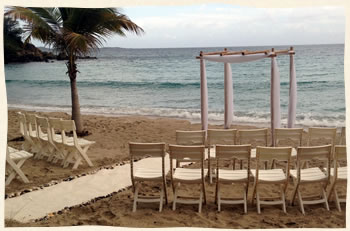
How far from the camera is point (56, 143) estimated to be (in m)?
7.59

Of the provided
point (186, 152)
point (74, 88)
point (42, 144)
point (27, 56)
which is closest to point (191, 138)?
point (186, 152)

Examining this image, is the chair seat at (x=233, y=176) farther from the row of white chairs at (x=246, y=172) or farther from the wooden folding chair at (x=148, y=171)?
the wooden folding chair at (x=148, y=171)

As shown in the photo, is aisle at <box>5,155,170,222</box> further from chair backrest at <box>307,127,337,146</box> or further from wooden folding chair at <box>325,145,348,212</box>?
wooden folding chair at <box>325,145,348,212</box>

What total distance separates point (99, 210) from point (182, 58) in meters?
30.5

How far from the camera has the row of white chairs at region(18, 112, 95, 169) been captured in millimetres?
7238

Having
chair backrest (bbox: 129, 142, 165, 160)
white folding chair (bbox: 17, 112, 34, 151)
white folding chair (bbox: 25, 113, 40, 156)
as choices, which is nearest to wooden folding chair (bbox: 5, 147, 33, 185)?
white folding chair (bbox: 25, 113, 40, 156)

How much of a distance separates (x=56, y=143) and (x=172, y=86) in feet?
64.1

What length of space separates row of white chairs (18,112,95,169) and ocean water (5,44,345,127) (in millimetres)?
6962

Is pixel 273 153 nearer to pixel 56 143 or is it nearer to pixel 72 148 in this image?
pixel 72 148

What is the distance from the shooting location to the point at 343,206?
539cm

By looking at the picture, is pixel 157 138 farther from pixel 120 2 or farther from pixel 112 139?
pixel 120 2

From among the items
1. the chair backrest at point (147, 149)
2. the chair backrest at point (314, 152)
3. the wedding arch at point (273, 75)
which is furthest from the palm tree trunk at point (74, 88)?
the chair backrest at point (314, 152)

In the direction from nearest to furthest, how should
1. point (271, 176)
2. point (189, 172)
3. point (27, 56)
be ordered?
point (271, 176) < point (189, 172) < point (27, 56)

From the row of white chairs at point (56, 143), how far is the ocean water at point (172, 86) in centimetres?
696
